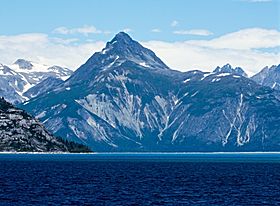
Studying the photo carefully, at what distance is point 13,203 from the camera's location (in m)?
139

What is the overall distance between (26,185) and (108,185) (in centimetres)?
2181

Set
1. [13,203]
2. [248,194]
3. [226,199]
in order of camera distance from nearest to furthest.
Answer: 1. [13,203]
2. [226,199]
3. [248,194]

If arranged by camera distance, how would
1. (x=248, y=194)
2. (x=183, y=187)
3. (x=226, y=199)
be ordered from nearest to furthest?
(x=226, y=199), (x=248, y=194), (x=183, y=187)

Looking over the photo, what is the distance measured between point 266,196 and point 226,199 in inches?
513

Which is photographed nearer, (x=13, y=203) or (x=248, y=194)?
(x=13, y=203)

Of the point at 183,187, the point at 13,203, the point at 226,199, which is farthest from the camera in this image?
the point at 183,187

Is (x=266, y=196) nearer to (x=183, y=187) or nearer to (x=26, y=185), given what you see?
(x=183, y=187)

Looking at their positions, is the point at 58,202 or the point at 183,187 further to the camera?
the point at 183,187

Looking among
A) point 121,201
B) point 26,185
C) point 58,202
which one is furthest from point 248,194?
point 26,185

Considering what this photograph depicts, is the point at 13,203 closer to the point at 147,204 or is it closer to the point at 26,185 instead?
the point at 147,204

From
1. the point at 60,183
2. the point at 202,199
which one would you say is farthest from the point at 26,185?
the point at 202,199

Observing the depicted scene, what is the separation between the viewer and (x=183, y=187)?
609 ft

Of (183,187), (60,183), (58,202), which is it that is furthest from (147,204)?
(60,183)

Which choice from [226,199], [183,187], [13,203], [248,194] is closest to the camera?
[13,203]
